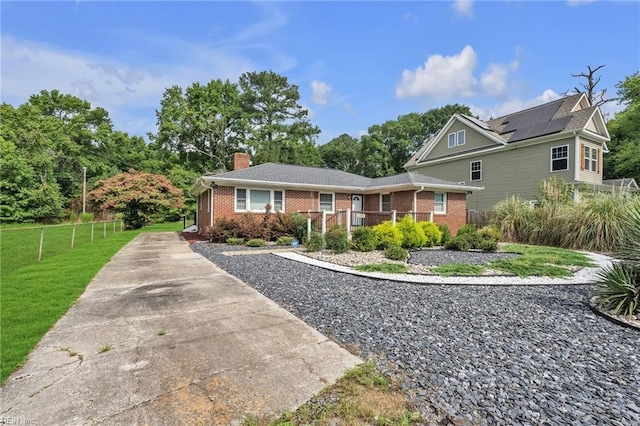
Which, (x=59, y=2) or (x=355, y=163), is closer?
(x=59, y=2)

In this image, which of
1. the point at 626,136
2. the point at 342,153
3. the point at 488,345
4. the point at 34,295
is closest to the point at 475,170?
the point at 626,136

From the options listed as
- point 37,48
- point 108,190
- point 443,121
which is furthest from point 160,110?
point 443,121

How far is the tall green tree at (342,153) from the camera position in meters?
43.2

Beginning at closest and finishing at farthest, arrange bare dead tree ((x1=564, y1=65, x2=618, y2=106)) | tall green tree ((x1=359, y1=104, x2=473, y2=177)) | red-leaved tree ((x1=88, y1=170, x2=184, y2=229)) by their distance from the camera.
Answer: red-leaved tree ((x1=88, y1=170, x2=184, y2=229)), bare dead tree ((x1=564, y1=65, x2=618, y2=106)), tall green tree ((x1=359, y1=104, x2=473, y2=177))

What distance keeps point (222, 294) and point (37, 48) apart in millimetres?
11603

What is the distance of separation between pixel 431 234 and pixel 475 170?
11.7 metres

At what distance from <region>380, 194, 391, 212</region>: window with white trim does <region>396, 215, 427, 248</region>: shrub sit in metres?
4.76

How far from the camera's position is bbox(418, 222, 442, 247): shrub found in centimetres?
1185

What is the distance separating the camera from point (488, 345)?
3.27 metres

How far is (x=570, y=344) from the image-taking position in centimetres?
331

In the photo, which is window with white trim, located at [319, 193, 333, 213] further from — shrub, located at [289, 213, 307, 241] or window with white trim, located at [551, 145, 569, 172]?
window with white trim, located at [551, 145, 569, 172]

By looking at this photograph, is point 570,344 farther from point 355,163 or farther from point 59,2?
point 355,163

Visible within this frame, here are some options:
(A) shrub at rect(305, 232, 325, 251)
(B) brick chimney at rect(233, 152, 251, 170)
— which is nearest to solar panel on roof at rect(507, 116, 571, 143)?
(A) shrub at rect(305, 232, 325, 251)

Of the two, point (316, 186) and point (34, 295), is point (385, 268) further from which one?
point (316, 186)
